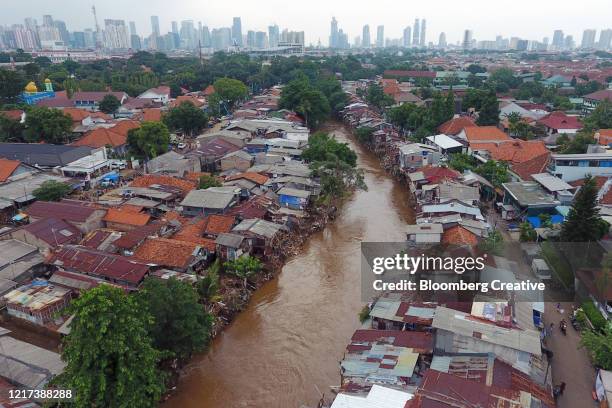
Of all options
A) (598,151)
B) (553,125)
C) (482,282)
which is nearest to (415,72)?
(553,125)

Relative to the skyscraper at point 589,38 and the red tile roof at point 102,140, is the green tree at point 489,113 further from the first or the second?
the skyscraper at point 589,38

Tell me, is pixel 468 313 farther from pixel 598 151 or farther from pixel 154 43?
pixel 154 43

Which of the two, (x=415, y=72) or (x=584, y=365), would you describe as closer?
(x=584, y=365)

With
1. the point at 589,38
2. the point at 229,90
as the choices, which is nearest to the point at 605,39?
the point at 589,38

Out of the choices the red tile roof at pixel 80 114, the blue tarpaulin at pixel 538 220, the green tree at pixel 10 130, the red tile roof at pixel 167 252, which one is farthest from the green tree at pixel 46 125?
the blue tarpaulin at pixel 538 220

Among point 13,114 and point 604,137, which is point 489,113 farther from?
point 13,114

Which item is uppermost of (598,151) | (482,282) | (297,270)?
(598,151)
